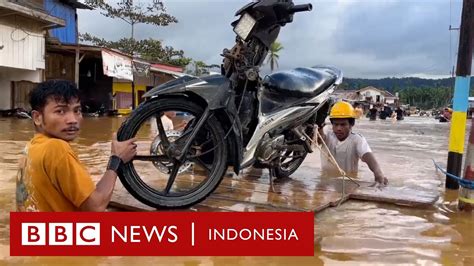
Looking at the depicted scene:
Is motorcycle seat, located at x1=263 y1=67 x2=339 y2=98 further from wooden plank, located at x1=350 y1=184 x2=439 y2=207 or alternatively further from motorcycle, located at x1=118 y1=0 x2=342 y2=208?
wooden plank, located at x1=350 y1=184 x2=439 y2=207

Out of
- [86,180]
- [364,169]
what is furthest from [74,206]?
[364,169]

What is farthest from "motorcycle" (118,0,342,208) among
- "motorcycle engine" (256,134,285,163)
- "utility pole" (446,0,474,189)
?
"utility pole" (446,0,474,189)

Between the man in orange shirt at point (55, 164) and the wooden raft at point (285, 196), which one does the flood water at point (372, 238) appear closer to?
the wooden raft at point (285, 196)

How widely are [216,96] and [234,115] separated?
23cm

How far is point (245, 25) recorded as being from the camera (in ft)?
13.1

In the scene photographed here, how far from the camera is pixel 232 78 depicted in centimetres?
414

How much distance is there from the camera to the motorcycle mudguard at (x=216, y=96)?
3.64 meters

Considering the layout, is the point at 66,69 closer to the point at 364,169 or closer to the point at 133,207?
the point at 364,169

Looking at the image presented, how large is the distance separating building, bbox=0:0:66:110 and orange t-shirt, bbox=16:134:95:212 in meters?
16.2

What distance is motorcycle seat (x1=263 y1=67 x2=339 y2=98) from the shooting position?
448cm

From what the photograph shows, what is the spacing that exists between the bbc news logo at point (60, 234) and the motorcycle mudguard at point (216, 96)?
5.19 feet

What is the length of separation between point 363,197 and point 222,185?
1410mm

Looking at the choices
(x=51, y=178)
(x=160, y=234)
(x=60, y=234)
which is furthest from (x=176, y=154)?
(x=51, y=178)

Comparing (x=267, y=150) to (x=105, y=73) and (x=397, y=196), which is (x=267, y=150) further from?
(x=105, y=73)
